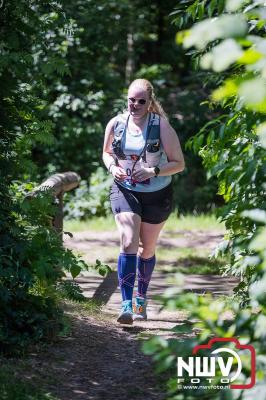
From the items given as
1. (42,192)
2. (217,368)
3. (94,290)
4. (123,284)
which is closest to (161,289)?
(94,290)

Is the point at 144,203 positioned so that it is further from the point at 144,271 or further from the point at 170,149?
the point at 144,271

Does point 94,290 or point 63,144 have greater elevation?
point 63,144

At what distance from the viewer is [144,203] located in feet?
18.6

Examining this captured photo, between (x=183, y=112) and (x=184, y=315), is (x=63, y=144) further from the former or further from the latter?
(x=184, y=315)

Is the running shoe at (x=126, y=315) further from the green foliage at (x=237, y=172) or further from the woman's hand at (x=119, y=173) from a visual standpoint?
the woman's hand at (x=119, y=173)

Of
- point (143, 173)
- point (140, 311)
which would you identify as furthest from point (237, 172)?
point (140, 311)

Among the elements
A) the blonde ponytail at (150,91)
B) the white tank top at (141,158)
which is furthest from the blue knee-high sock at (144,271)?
the blonde ponytail at (150,91)

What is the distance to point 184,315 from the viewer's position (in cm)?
619

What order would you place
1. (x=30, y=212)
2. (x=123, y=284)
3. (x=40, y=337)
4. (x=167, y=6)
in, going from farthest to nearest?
(x=167, y=6), (x=123, y=284), (x=30, y=212), (x=40, y=337)

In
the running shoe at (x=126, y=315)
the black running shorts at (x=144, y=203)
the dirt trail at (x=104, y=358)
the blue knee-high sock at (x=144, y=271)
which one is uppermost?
the black running shorts at (x=144, y=203)

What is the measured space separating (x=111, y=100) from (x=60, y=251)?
10.4 meters

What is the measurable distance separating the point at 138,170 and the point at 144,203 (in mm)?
279

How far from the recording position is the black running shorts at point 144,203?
562 centimetres

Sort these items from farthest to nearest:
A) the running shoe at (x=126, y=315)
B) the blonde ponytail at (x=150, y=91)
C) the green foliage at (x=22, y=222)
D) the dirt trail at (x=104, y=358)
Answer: the blonde ponytail at (x=150, y=91) < the running shoe at (x=126, y=315) < the green foliage at (x=22, y=222) < the dirt trail at (x=104, y=358)
